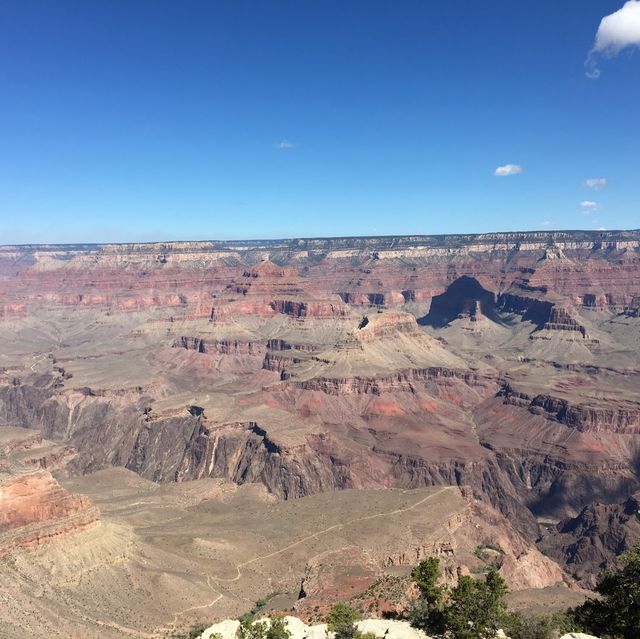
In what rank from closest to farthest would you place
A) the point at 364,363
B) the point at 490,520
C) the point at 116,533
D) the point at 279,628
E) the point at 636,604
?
the point at 636,604
the point at 279,628
the point at 116,533
the point at 490,520
the point at 364,363

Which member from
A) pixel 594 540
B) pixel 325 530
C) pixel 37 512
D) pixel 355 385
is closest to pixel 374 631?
pixel 325 530

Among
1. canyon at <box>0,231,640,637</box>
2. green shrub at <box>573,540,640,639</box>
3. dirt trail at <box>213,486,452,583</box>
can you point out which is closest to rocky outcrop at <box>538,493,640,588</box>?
canyon at <box>0,231,640,637</box>

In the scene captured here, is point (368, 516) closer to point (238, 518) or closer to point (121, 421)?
point (238, 518)

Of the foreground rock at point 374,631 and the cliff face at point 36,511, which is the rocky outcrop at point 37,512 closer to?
the cliff face at point 36,511

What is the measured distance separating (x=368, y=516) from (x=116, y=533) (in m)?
36.2

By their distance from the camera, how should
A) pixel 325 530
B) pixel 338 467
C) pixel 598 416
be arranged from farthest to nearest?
pixel 598 416, pixel 338 467, pixel 325 530

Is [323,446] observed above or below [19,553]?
below

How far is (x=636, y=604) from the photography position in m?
39.8

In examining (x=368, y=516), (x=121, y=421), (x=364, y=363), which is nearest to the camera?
(x=368, y=516)

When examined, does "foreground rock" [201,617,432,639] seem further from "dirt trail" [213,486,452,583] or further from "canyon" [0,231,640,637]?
"dirt trail" [213,486,452,583]

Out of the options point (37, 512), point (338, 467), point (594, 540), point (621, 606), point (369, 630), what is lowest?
point (594, 540)

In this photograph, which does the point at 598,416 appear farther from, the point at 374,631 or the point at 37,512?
the point at 37,512

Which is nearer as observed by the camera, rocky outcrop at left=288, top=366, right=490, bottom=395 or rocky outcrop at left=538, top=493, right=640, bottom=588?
rocky outcrop at left=538, top=493, right=640, bottom=588

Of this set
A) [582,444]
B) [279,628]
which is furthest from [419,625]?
[582,444]
